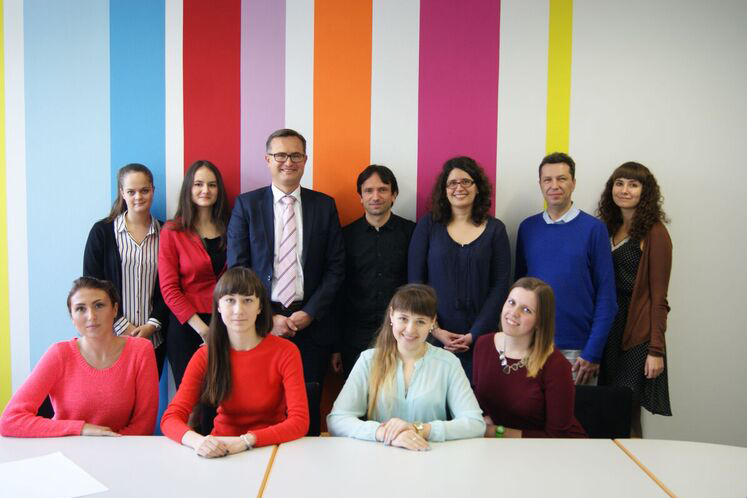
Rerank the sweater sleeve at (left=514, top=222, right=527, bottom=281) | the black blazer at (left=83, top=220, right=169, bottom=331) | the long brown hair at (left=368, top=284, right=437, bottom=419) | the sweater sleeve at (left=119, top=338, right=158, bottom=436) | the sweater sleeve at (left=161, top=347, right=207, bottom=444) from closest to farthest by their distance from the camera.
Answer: the sweater sleeve at (left=161, top=347, right=207, bottom=444) → the long brown hair at (left=368, top=284, right=437, bottom=419) → the sweater sleeve at (left=119, top=338, right=158, bottom=436) → the black blazer at (left=83, top=220, right=169, bottom=331) → the sweater sleeve at (left=514, top=222, right=527, bottom=281)

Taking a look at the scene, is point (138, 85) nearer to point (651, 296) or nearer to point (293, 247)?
point (293, 247)

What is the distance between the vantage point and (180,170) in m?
3.36

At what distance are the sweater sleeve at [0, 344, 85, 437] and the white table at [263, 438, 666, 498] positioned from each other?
740mm

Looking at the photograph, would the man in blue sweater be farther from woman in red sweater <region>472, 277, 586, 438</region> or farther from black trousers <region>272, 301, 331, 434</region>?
black trousers <region>272, 301, 331, 434</region>

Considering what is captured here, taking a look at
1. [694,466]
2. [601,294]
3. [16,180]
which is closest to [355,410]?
[694,466]

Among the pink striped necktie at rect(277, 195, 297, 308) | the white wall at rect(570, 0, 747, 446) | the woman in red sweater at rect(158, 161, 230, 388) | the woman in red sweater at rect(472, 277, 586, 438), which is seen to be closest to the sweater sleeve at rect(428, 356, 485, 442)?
the woman in red sweater at rect(472, 277, 586, 438)

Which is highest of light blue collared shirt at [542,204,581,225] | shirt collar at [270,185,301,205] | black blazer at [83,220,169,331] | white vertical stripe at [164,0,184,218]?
white vertical stripe at [164,0,184,218]

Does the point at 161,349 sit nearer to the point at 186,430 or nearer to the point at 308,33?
the point at 186,430

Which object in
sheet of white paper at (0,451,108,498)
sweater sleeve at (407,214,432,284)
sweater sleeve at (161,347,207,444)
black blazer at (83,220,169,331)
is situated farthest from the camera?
black blazer at (83,220,169,331)

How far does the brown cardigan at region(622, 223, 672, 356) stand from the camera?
9.65 ft

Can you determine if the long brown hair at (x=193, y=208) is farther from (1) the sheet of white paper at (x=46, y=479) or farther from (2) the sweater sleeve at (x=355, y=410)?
(1) the sheet of white paper at (x=46, y=479)

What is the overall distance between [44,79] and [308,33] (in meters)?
1.52

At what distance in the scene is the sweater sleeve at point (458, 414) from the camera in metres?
1.90

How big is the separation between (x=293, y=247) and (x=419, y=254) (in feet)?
2.08
